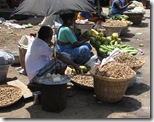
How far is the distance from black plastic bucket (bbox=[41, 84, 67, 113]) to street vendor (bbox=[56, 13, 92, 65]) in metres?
1.47

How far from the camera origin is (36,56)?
5.02 meters

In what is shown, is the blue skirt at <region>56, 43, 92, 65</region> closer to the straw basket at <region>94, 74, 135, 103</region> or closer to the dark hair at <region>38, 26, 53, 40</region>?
the dark hair at <region>38, 26, 53, 40</region>

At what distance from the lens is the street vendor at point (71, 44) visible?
5715 millimetres

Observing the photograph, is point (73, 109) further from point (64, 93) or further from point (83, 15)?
point (83, 15)

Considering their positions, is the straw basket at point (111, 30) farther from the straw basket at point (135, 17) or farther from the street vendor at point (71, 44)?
the street vendor at point (71, 44)

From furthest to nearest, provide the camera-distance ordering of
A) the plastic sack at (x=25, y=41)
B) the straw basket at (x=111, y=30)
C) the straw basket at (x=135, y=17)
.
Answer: the straw basket at (x=135, y=17)
the straw basket at (x=111, y=30)
the plastic sack at (x=25, y=41)

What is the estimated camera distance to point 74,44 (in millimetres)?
5906

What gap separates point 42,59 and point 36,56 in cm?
15

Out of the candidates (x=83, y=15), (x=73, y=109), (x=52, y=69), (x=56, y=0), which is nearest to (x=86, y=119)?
(x=73, y=109)

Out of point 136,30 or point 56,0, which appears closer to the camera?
point 56,0

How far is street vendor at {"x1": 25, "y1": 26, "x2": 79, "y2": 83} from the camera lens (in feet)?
16.3

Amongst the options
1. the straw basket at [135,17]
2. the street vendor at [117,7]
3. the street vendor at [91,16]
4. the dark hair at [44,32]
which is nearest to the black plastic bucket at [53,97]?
the dark hair at [44,32]

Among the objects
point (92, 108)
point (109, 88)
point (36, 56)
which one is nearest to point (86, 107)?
point (92, 108)

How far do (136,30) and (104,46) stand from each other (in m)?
4.32
